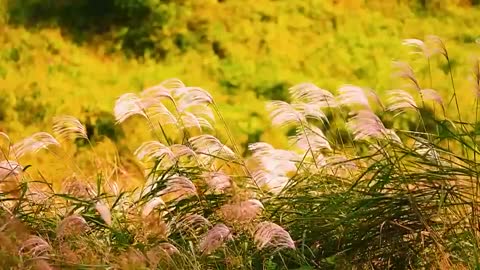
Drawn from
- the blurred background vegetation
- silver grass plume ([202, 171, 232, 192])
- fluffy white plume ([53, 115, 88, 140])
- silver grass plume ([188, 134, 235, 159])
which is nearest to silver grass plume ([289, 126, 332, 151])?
silver grass plume ([188, 134, 235, 159])

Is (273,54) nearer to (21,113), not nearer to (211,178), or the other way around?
(21,113)

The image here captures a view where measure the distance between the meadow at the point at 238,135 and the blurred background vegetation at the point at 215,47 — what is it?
0.01 meters

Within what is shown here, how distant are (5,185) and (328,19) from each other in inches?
122

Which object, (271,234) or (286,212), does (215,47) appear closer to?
(286,212)

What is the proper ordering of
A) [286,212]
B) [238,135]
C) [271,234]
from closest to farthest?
[271,234], [286,212], [238,135]

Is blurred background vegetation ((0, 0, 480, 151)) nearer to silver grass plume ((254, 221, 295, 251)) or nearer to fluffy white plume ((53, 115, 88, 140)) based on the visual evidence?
fluffy white plume ((53, 115, 88, 140))

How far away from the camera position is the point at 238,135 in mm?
6730

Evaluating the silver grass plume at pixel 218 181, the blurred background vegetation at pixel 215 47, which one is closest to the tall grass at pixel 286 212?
the silver grass plume at pixel 218 181

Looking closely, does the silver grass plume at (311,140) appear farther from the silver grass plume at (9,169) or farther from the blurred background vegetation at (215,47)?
the blurred background vegetation at (215,47)

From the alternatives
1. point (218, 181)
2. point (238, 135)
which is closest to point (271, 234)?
point (218, 181)

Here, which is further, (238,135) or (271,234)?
(238,135)

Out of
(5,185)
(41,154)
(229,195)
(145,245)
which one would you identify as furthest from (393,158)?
(41,154)

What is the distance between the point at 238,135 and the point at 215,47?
91 centimetres

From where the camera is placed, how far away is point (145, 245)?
3734 millimetres
